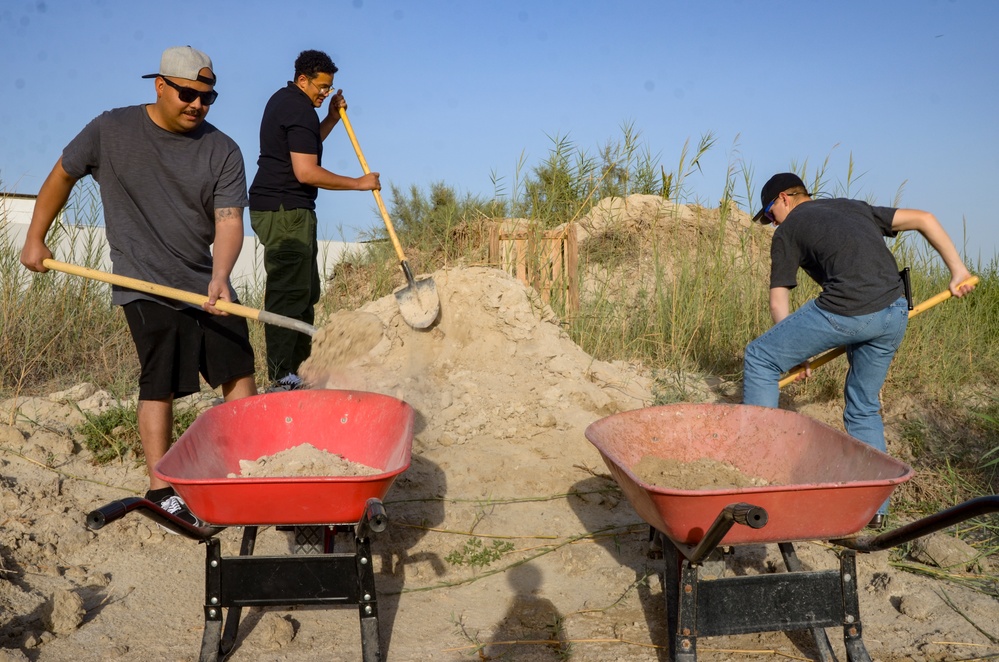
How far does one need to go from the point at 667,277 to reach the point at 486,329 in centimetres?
337

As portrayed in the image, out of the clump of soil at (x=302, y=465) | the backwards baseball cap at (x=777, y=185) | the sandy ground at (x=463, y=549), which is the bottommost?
the sandy ground at (x=463, y=549)

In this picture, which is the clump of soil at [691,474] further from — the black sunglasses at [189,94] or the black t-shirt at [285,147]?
the black t-shirt at [285,147]

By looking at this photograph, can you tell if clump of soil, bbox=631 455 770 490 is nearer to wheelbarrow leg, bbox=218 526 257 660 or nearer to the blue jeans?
the blue jeans

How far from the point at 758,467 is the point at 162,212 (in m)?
2.55

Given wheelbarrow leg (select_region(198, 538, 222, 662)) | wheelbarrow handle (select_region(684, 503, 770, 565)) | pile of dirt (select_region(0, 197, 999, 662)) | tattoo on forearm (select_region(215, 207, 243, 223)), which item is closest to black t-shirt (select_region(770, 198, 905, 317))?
pile of dirt (select_region(0, 197, 999, 662))

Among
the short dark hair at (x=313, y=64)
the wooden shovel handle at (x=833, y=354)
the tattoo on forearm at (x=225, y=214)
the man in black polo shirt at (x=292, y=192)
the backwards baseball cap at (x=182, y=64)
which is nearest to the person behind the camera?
the backwards baseball cap at (x=182, y=64)

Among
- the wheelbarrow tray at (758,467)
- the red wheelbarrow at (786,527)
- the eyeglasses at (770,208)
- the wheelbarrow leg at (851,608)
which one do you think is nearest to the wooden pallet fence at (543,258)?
the eyeglasses at (770,208)

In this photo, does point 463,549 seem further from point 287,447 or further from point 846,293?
point 846,293

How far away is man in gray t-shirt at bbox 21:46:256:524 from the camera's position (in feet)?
10.5

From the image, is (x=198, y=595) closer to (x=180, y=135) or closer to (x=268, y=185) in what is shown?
(x=180, y=135)

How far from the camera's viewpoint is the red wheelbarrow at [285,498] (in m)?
2.12

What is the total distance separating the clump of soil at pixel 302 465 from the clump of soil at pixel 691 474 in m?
0.93

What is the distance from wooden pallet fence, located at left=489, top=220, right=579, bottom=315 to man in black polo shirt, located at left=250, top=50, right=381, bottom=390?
1.53 m

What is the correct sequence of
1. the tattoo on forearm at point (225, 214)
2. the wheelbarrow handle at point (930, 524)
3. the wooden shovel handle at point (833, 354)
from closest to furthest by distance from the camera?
the wheelbarrow handle at point (930, 524), the tattoo on forearm at point (225, 214), the wooden shovel handle at point (833, 354)
